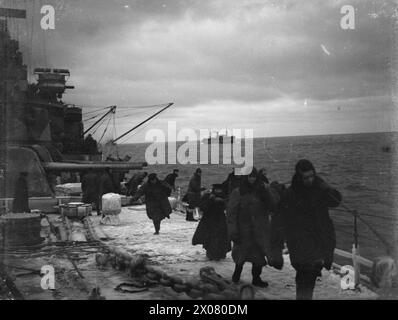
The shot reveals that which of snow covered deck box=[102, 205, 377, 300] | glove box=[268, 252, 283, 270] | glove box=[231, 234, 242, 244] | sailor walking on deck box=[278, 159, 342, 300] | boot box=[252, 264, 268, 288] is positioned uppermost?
sailor walking on deck box=[278, 159, 342, 300]

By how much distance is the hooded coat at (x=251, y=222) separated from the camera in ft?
21.3

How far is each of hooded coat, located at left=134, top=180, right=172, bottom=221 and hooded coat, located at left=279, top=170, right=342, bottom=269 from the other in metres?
6.45

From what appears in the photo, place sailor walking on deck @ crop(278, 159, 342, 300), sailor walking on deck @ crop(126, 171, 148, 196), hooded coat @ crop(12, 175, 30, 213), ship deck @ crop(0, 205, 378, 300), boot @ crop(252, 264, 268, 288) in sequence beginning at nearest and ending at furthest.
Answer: sailor walking on deck @ crop(278, 159, 342, 300) < ship deck @ crop(0, 205, 378, 300) < boot @ crop(252, 264, 268, 288) < hooded coat @ crop(12, 175, 30, 213) < sailor walking on deck @ crop(126, 171, 148, 196)

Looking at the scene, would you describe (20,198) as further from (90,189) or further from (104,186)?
(104,186)

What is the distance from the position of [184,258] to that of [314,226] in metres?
3.91

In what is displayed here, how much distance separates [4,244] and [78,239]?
75.2 inches

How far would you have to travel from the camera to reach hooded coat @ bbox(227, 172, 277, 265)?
6500mm

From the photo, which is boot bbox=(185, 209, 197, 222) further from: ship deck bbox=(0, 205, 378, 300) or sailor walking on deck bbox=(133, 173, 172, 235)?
ship deck bbox=(0, 205, 378, 300)

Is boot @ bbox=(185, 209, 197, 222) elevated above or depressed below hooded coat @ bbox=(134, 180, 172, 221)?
below

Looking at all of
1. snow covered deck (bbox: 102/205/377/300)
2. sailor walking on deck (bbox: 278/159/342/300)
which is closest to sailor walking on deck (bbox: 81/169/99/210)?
snow covered deck (bbox: 102/205/377/300)

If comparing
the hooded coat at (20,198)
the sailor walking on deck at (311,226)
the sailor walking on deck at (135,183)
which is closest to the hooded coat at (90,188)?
the hooded coat at (20,198)

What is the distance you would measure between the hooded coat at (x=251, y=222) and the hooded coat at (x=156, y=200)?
4960 mm
